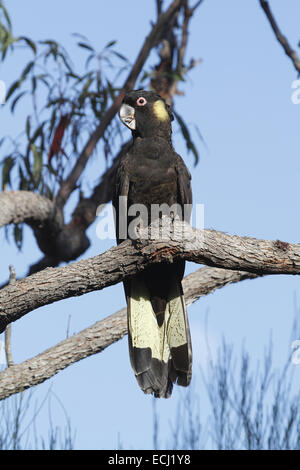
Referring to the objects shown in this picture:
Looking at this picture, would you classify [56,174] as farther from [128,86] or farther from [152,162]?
[152,162]

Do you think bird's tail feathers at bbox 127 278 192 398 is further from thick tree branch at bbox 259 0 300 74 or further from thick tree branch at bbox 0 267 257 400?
thick tree branch at bbox 259 0 300 74

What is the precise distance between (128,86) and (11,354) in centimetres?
248

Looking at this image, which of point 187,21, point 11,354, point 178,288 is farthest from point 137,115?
point 187,21

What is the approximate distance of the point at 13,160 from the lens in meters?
5.42

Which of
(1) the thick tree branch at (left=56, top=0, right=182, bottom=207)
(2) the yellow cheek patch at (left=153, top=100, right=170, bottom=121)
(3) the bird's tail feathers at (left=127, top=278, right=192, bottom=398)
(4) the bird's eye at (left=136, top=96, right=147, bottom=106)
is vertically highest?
(1) the thick tree branch at (left=56, top=0, right=182, bottom=207)

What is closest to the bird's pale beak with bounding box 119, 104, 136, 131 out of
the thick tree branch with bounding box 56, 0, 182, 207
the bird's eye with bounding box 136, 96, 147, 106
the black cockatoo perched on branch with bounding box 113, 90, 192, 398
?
the bird's eye with bounding box 136, 96, 147, 106

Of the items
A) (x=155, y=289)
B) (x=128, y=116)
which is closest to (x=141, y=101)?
(x=128, y=116)

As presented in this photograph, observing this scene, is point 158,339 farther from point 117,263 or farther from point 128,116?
point 128,116

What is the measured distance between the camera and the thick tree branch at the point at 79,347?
3.78m

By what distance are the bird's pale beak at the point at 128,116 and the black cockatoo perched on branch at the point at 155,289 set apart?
0.54ft

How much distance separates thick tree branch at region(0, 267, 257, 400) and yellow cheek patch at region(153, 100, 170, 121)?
953 mm

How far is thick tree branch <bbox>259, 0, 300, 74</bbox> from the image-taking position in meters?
4.96

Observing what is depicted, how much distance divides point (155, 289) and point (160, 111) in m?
0.94

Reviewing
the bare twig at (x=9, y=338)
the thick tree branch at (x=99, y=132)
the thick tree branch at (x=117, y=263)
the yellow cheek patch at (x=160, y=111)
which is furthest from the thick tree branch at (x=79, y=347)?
the thick tree branch at (x=99, y=132)
